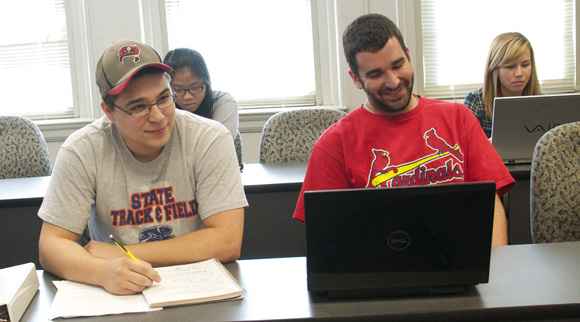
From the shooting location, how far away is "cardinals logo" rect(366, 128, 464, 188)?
1.50 meters

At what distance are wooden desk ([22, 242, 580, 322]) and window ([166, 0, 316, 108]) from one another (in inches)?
117

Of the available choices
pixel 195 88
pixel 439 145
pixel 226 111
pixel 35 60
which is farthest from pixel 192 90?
pixel 35 60

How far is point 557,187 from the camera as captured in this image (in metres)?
1.59

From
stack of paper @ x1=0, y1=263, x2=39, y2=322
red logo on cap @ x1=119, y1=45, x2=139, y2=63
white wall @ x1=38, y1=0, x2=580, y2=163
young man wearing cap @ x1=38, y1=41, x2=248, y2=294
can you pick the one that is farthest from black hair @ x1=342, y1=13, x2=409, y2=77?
white wall @ x1=38, y1=0, x2=580, y2=163

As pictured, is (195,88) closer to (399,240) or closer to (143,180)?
(143,180)

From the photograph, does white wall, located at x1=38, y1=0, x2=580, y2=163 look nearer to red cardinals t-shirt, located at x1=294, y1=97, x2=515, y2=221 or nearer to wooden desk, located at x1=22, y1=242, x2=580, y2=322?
red cardinals t-shirt, located at x1=294, y1=97, x2=515, y2=221

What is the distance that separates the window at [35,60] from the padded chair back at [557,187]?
3.39 m

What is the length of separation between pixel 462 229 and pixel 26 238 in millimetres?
1832

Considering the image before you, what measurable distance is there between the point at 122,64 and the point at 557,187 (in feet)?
4.10

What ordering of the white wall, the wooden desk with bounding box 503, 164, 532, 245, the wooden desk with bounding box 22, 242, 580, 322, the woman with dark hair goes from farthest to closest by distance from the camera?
the white wall < the woman with dark hair < the wooden desk with bounding box 503, 164, 532, 245 < the wooden desk with bounding box 22, 242, 580, 322

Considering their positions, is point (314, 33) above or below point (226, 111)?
above

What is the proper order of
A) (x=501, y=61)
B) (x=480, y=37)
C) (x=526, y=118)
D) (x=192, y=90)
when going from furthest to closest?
(x=480, y=37) → (x=501, y=61) → (x=192, y=90) → (x=526, y=118)

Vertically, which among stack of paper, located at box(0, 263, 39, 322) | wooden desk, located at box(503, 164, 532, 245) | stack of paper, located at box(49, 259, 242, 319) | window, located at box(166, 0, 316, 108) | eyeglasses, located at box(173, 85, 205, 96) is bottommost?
wooden desk, located at box(503, 164, 532, 245)

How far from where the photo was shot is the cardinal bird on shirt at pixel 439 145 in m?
1.53
